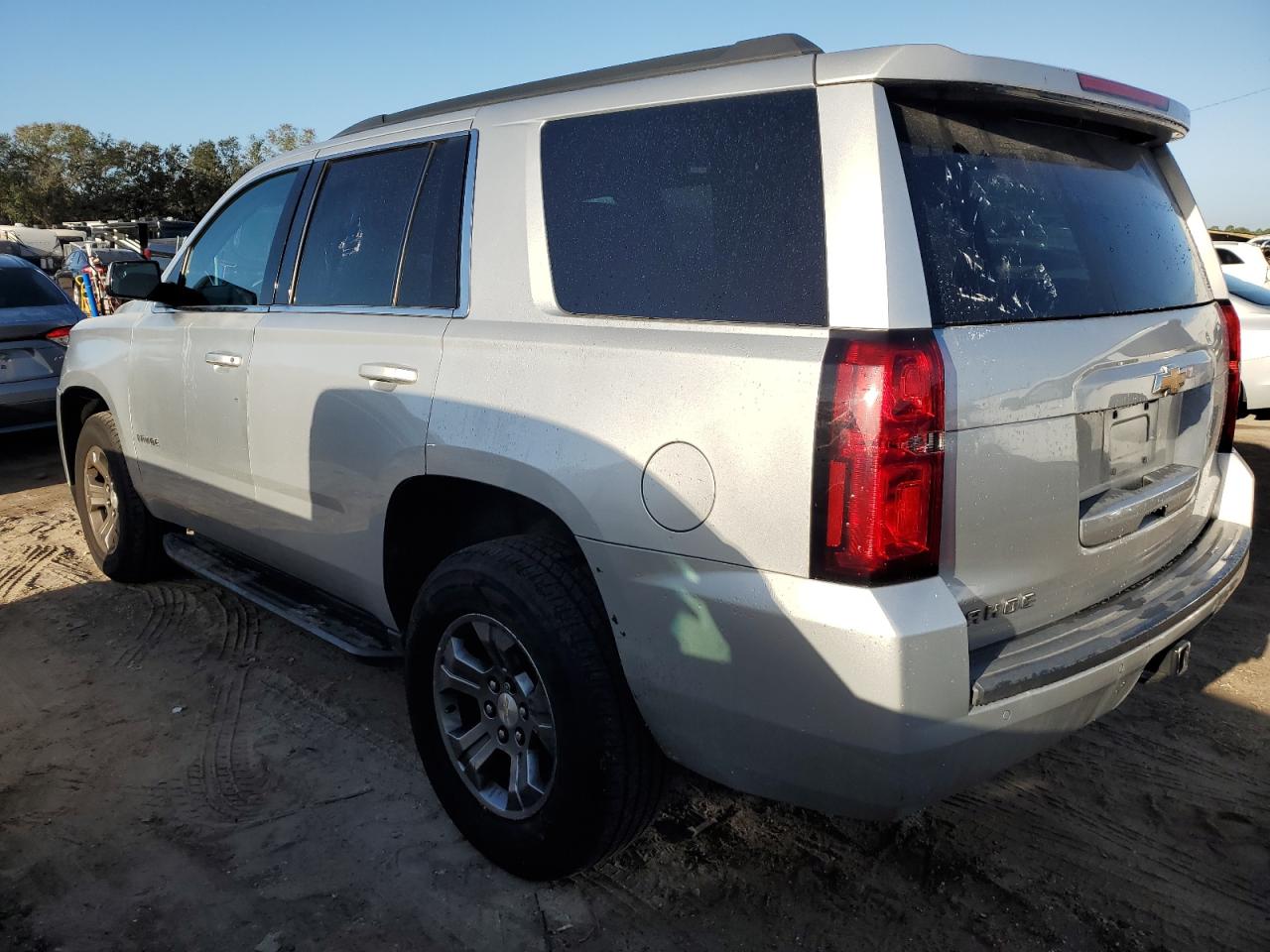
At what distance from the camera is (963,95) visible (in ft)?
6.57

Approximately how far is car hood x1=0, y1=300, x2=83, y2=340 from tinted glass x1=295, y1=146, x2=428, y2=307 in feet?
16.6

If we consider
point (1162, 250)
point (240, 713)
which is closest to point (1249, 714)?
point (1162, 250)

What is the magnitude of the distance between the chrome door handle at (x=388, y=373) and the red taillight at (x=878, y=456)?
4.40ft

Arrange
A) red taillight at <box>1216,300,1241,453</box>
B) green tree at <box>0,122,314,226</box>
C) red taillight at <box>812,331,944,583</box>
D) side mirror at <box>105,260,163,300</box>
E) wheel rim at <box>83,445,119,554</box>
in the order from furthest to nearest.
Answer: green tree at <box>0,122,314,226</box>, wheel rim at <box>83,445,119,554</box>, side mirror at <box>105,260,163,300</box>, red taillight at <box>1216,300,1241,453</box>, red taillight at <box>812,331,944,583</box>

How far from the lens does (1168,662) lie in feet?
7.66

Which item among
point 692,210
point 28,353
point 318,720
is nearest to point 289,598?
point 318,720

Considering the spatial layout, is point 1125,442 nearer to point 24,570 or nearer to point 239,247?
point 239,247

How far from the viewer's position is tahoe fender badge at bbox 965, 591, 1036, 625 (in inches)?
76.4

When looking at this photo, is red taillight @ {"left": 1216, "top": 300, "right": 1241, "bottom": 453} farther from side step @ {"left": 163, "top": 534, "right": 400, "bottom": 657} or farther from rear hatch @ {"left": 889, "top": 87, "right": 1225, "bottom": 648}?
side step @ {"left": 163, "top": 534, "right": 400, "bottom": 657}

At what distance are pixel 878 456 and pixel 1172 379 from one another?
1082 mm

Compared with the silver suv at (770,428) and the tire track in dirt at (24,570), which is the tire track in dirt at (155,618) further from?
the silver suv at (770,428)

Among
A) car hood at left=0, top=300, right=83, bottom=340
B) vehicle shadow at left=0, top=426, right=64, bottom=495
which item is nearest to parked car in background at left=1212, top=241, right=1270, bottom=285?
car hood at left=0, top=300, right=83, bottom=340

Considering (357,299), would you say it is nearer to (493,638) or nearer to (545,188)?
(545,188)

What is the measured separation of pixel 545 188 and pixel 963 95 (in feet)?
3.55
